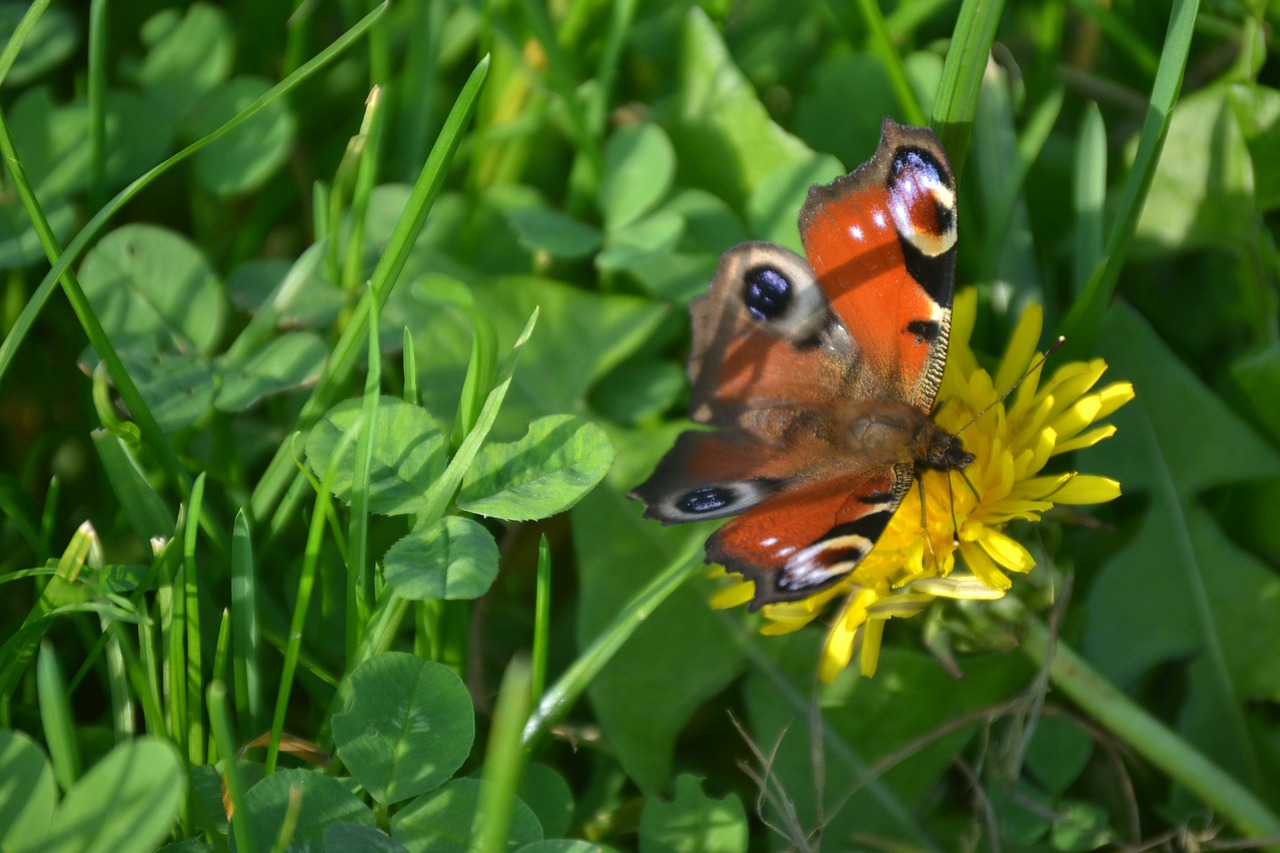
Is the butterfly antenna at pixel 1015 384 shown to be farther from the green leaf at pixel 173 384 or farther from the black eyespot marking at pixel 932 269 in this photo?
the green leaf at pixel 173 384

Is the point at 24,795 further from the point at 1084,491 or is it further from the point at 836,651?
the point at 1084,491

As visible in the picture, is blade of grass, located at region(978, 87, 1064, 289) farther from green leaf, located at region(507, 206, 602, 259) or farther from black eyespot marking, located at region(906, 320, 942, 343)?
green leaf, located at region(507, 206, 602, 259)

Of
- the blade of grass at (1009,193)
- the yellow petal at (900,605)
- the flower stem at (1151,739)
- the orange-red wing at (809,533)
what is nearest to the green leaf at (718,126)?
the blade of grass at (1009,193)

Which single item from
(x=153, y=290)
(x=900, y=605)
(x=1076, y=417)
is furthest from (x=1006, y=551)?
(x=153, y=290)

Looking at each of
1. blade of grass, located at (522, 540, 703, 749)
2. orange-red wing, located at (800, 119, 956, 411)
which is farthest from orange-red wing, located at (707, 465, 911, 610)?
orange-red wing, located at (800, 119, 956, 411)

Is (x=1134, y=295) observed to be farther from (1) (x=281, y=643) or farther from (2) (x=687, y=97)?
(1) (x=281, y=643)

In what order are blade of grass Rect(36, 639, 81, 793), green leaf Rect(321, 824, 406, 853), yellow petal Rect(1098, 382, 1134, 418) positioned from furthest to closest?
yellow petal Rect(1098, 382, 1134, 418), green leaf Rect(321, 824, 406, 853), blade of grass Rect(36, 639, 81, 793)
